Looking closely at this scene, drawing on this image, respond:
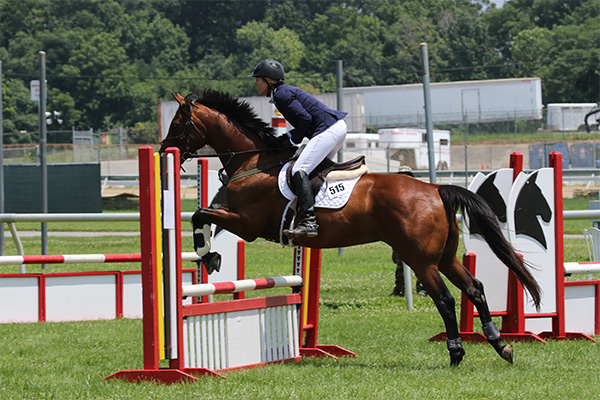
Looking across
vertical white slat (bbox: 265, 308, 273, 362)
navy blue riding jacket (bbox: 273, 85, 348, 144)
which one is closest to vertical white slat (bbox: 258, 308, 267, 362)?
vertical white slat (bbox: 265, 308, 273, 362)

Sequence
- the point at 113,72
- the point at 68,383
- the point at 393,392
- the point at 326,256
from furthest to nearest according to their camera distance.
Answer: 1. the point at 113,72
2. the point at 326,256
3. the point at 68,383
4. the point at 393,392

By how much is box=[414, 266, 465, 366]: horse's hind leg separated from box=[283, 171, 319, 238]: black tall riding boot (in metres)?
1.00

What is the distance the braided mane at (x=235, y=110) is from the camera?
7.80m

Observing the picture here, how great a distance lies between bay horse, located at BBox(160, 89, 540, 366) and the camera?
702 centimetres

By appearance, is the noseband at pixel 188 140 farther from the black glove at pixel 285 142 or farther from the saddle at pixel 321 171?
the saddle at pixel 321 171

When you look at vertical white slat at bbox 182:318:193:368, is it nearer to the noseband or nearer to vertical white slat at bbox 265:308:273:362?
vertical white slat at bbox 265:308:273:362

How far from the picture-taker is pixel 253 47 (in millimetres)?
100938

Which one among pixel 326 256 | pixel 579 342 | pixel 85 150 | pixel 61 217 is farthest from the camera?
pixel 85 150

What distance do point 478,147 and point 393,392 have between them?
41273 mm

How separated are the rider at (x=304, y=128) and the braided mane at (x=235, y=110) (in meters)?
0.43

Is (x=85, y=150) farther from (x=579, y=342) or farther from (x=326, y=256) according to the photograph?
(x=579, y=342)

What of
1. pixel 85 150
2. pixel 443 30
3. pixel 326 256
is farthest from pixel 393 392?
pixel 443 30

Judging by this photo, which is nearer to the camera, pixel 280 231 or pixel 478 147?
pixel 280 231

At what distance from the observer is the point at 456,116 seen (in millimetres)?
54781
